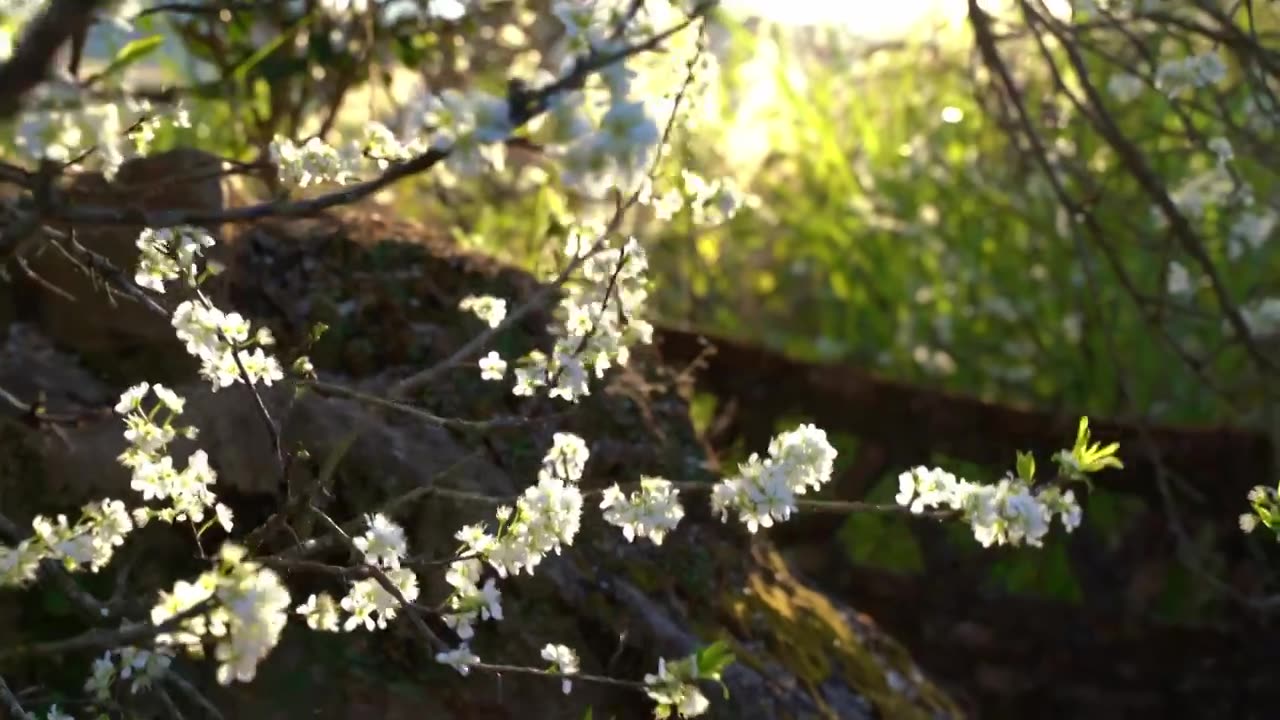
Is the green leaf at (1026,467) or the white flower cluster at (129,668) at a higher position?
the green leaf at (1026,467)

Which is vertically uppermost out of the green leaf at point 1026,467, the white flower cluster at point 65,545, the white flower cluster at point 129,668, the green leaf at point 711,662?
the green leaf at point 1026,467

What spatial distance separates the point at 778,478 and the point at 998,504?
0.81 ft

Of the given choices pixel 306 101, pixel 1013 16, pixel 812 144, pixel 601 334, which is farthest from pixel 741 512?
pixel 812 144

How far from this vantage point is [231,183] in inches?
109

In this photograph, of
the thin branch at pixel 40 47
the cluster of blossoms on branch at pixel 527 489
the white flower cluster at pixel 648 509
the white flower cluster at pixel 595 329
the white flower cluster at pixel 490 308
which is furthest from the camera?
the white flower cluster at pixel 490 308

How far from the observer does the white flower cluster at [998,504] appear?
155 cm

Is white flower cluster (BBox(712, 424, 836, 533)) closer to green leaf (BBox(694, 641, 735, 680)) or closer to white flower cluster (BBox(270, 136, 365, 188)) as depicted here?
green leaf (BBox(694, 641, 735, 680))

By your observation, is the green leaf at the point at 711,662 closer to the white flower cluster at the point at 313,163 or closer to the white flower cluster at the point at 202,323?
the white flower cluster at the point at 202,323

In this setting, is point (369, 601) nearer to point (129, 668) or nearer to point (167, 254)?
point (129, 668)

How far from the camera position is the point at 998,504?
5.15 feet

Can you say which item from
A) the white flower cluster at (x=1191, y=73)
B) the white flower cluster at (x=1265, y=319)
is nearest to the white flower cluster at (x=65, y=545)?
the white flower cluster at (x=1191, y=73)

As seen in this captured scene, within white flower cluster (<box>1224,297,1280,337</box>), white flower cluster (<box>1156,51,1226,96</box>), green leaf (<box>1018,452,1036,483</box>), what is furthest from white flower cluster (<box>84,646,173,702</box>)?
white flower cluster (<box>1224,297,1280,337</box>)

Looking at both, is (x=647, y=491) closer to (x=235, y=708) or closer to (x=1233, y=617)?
(x=235, y=708)

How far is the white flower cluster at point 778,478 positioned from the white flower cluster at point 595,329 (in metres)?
0.26
